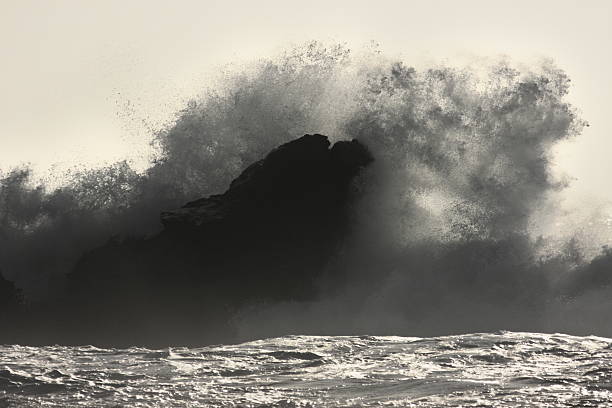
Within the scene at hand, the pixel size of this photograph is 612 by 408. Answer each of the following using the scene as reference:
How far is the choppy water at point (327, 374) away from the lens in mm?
12750

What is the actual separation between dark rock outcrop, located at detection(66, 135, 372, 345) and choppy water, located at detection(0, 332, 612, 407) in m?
8.25

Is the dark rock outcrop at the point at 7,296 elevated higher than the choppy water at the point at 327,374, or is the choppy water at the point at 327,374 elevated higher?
the dark rock outcrop at the point at 7,296

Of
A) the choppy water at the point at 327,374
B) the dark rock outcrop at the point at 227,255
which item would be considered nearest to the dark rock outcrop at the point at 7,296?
the dark rock outcrop at the point at 227,255

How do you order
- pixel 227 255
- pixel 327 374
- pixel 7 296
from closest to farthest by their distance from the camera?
pixel 327 374, pixel 227 255, pixel 7 296

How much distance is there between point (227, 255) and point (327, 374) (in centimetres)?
1338

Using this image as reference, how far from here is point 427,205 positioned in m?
29.8

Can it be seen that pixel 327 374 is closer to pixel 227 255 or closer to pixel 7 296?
pixel 227 255

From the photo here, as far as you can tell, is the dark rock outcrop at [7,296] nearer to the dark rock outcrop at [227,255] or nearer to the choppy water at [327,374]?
the dark rock outcrop at [227,255]

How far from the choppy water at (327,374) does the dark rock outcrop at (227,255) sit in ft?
27.1

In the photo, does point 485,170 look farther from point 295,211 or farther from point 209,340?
point 209,340

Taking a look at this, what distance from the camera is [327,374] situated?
14.8 m

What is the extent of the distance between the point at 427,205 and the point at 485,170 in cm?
230

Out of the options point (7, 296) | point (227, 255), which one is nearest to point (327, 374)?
point (227, 255)

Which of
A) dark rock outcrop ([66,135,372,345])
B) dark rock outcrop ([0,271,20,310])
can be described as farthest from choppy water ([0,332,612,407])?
dark rock outcrop ([0,271,20,310])
